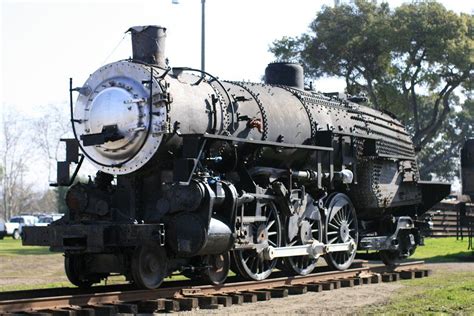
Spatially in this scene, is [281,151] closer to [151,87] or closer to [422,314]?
[151,87]

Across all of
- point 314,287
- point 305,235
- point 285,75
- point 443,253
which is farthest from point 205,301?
point 443,253

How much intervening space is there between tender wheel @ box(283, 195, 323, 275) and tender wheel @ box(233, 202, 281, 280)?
0.30m

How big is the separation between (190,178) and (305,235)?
3.85m

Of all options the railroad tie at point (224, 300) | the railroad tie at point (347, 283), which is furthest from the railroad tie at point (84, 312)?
the railroad tie at point (347, 283)

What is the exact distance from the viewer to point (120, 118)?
1191 cm

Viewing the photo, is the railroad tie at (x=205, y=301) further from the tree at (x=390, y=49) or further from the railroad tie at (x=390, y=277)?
the tree at (x=390, y=49)

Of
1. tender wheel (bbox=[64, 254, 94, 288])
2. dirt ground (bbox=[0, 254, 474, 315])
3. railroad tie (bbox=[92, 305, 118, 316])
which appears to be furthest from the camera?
tender wheel (bbox=[64, 254, 94, 288])

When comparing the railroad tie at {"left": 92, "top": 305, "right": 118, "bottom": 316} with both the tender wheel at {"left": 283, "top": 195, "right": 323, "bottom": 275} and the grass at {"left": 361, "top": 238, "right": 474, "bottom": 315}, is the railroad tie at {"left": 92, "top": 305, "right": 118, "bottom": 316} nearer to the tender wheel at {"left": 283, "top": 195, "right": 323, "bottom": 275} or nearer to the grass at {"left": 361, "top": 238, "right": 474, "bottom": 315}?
the grass at {"left": 361, "top": 238, "right": 474, "bottom": 315}

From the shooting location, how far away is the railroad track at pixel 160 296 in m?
9.78

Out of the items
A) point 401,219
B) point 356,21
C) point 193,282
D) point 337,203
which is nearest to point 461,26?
point 356,21

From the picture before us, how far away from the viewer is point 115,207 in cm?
1240

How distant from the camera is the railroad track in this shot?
9.78 meters

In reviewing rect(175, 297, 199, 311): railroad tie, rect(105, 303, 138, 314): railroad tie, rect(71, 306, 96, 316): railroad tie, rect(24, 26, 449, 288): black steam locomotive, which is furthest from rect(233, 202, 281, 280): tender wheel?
rect(71, 306, 96, 316): railroad tie

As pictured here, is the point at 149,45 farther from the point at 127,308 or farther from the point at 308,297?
the point at 308,297
